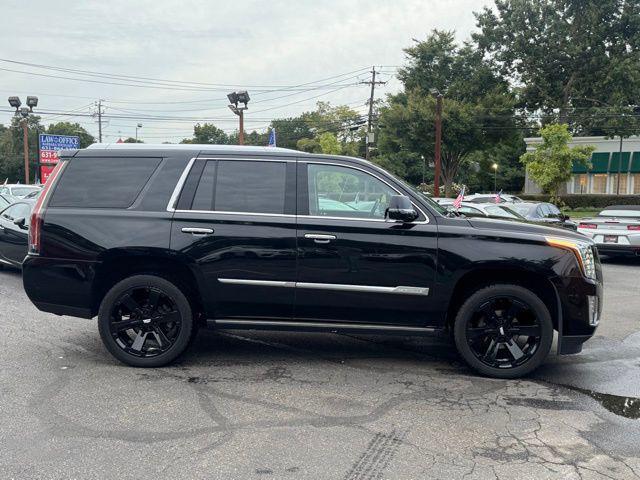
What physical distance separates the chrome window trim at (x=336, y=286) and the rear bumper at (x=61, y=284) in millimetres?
1261

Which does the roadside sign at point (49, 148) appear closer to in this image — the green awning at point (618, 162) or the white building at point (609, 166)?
the white building at point (609, 166)

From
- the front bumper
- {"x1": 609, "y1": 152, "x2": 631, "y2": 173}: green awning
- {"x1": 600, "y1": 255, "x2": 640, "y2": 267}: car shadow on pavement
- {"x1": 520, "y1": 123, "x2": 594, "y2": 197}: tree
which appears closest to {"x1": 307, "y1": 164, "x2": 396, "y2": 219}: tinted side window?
the front bumper

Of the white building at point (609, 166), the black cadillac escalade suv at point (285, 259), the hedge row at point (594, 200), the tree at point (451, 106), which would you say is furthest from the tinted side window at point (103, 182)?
the white building at point (609, 166)

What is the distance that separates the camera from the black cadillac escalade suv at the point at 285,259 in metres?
4.93

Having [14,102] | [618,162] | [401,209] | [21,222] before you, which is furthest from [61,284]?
[618,162]

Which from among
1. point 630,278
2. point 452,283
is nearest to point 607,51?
point 630,278

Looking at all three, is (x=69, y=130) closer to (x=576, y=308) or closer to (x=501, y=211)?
(x=501, y=211)

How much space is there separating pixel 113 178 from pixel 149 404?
217 cm

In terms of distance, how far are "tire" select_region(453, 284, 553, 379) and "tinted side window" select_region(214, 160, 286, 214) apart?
76.0 inches

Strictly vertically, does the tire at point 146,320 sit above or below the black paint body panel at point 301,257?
below

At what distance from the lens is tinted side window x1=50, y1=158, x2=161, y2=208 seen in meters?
5.27

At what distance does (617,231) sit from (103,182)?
455 inches

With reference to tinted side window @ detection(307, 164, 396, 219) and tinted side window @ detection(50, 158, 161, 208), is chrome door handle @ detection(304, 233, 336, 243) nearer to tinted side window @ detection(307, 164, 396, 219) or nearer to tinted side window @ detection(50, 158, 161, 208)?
tinted side window @ detection(307, 164, 396, 219)

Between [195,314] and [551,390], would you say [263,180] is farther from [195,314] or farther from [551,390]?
[551,390]
